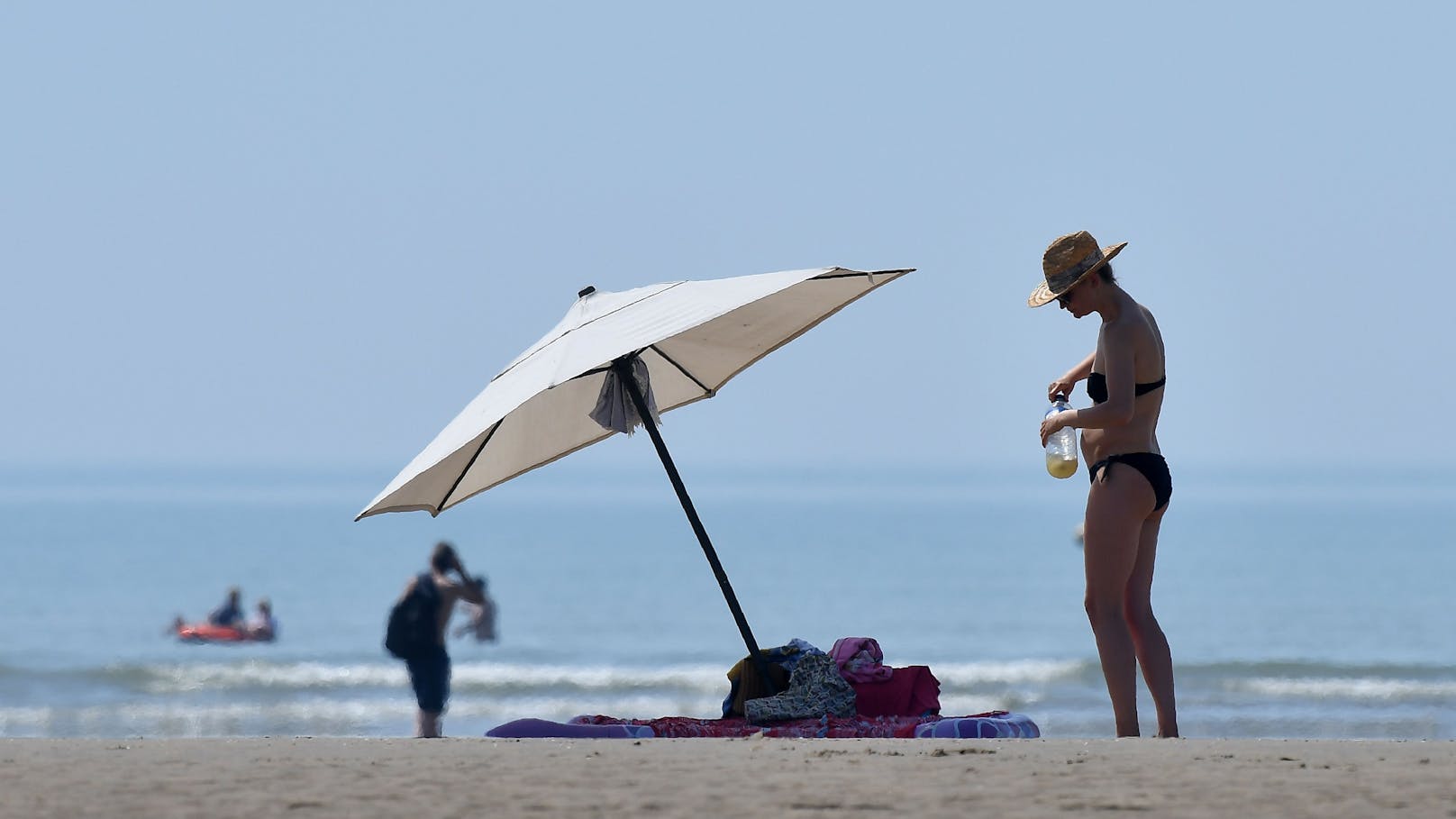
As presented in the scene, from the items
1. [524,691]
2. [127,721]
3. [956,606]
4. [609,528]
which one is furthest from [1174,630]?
[609,528]

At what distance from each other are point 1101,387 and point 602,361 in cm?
161

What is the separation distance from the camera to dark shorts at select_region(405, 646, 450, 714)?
397 inches

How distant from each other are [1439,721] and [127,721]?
12528 millimetres

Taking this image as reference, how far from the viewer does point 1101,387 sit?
5227 millimetres

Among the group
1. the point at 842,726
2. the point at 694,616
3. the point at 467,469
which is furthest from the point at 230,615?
the point at 842,726

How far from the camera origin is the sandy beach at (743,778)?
367 centimetres

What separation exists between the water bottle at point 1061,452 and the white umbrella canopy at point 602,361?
2.44 feet

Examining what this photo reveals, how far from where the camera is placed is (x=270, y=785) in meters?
4.11

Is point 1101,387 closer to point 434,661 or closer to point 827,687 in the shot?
point 827,687

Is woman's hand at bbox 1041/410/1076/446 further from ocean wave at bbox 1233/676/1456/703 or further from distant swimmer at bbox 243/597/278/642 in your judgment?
distant swimmer at bbox 243/597/278/642

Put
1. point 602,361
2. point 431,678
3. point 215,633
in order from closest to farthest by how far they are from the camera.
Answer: point 602,361 → point 431,678 → point 215,633

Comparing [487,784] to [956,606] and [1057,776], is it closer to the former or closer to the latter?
[1057,776]

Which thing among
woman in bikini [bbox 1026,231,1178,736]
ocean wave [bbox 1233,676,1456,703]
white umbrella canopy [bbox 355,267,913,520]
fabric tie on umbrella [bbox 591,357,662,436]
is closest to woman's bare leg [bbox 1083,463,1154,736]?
woman in bikini [bbox 1026,231,1178,736]

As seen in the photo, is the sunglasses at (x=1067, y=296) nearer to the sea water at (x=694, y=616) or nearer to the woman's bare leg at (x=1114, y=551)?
A: the woman's bare leg at (x=1114, y=551)
